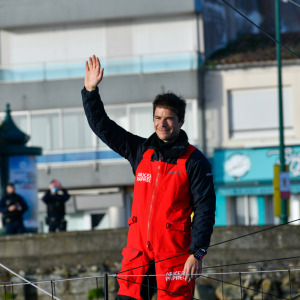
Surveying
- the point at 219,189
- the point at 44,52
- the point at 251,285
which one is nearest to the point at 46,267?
the point at 251,285

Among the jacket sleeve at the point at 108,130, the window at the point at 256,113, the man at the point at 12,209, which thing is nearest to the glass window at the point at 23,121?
the window at the point at 256,113

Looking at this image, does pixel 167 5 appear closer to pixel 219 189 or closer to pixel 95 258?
pixel 219 189

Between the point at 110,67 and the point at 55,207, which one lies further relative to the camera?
the point at 110,67

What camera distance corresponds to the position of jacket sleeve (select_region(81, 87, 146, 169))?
18.9ft

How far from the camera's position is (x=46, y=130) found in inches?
1414

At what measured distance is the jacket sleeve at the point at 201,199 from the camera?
5.53 m

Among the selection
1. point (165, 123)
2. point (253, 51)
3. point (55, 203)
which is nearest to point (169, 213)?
point (165, 123)

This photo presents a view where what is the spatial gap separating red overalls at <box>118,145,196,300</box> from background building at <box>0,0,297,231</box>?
28.5 metres

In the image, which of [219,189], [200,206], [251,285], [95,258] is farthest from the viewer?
[219,189]

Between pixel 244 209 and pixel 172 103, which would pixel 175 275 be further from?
pixel 244 209

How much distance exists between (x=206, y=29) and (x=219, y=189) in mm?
5928

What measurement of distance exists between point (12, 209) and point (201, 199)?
13.5 meters

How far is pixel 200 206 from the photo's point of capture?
220 inches

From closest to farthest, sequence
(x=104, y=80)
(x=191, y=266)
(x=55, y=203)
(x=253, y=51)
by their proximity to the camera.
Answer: (x=191, y=266)
(x=55, y=203)
(x=104, y=80)
(x=253, y=51)
